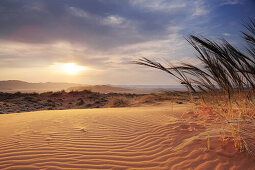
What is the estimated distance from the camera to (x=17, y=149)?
3.16 m

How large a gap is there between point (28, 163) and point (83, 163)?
0.92 meters

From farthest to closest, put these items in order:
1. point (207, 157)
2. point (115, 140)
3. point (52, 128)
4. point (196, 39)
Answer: point (52, 128)
point (115, 140)
point (207, 157)
point (196, 39)

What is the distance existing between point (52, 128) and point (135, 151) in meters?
2.75

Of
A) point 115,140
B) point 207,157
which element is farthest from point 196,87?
point 115,140

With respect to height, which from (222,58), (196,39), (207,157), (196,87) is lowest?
(207,157)

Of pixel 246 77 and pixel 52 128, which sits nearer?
pixel 246 77

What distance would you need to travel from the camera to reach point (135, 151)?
3.04 meters

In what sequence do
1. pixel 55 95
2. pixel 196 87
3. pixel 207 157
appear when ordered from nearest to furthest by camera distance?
pixel 207 157
pixel 196 87
pixel 55 95

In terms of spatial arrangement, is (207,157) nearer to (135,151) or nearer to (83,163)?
(135,151)

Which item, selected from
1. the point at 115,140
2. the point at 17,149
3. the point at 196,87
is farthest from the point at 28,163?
the point at 196,87

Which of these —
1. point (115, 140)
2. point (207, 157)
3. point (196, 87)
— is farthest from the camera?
point (115, 140)

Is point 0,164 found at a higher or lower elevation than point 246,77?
lower

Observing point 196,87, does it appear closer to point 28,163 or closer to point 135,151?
point 135,151

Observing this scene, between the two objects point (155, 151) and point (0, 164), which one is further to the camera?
point (155, 151)
